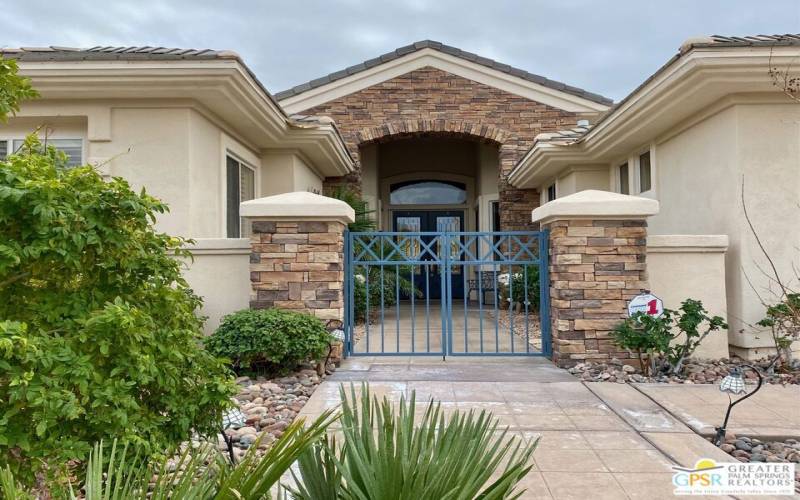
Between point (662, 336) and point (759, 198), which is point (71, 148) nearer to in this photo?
point (662, 336)

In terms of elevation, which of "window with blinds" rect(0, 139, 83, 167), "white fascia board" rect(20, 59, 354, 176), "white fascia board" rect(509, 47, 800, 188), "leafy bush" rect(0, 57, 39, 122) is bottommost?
"leafy bush" rect(0, 57, 39, 122)

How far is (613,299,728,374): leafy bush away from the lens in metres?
5.59

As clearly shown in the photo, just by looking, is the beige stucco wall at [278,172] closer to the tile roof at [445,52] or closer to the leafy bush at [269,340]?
the tile roof at [445,52]

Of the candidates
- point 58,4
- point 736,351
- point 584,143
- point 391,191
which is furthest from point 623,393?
point 58,4

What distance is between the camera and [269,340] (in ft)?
17.7

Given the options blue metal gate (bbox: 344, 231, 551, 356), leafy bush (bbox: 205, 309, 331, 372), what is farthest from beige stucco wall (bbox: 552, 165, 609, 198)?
leafy bush (bbox: 205, 309, 331, 372)

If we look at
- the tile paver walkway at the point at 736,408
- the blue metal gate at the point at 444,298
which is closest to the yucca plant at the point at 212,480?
the tile paver walkway at the point at 736,408

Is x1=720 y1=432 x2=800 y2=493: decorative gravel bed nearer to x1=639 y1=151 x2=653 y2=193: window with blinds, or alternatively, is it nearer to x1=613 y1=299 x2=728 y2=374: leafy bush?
x1=613 y1=299 x2=728 y2=374: leafy bush

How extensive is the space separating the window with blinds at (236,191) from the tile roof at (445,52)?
4.29 metres

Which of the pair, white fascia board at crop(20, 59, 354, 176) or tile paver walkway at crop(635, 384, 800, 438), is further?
white fascia board at crop(20, 59, 354, 176)

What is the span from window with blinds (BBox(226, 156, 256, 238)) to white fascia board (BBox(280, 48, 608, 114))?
4165 mm

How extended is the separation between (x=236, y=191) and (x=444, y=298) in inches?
162

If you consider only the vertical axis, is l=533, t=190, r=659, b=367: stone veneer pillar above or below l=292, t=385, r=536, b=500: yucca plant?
above

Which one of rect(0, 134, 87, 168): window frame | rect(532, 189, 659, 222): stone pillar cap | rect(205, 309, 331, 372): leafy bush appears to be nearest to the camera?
rect(205, 309, 331, 372): leafy bush
